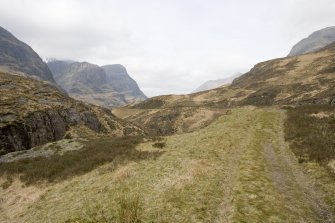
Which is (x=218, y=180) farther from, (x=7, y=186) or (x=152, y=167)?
(x=7, y=186)

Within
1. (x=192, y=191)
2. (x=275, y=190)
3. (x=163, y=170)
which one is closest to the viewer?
(x=192, y=191)

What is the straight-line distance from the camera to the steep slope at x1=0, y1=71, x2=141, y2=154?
1647 inches

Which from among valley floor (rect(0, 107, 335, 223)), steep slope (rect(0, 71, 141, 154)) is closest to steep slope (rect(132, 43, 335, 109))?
valley floor (rect(0, 107, 335, 223))

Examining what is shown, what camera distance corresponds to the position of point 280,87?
104688 mm

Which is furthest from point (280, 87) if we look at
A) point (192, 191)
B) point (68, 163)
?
point (192, 191)

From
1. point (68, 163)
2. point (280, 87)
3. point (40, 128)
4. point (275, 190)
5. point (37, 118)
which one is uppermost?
point (37, 118)

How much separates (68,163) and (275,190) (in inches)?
793

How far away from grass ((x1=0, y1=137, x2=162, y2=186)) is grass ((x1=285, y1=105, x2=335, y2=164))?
13.4 metres

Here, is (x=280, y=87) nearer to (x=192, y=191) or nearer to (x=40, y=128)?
(x=40, y=128)

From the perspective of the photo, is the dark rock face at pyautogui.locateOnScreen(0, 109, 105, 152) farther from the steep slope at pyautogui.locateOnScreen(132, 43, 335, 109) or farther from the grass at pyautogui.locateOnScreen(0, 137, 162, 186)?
the steep slope at pyautogui.locateOnScreen(132, 43, 335, 109)

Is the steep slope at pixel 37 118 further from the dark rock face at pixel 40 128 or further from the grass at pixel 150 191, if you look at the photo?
the grass at pixel 150 191

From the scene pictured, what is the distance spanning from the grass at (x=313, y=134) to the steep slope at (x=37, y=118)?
30.5 metres

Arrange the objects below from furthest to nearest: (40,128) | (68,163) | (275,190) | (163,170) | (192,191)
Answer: (40,128), (68,163), (163,170), (275,190), (192,191)

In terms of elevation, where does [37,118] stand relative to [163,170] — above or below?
above
